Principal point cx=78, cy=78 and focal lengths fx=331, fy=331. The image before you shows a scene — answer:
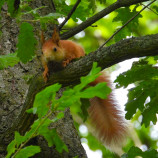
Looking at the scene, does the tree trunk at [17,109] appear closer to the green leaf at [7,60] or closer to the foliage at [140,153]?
the green leaf at [7,60]

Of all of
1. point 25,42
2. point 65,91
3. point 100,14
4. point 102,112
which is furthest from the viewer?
point 102,112

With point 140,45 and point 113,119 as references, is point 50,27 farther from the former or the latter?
point 140,45

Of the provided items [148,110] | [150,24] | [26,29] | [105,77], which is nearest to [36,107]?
[26,29]

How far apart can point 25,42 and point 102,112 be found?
4.10 feet

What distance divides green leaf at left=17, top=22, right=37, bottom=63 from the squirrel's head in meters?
1.08

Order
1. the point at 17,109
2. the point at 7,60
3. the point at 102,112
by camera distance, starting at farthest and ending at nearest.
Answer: the point at 102,112 < the point at 17,109 < the point at 7,60

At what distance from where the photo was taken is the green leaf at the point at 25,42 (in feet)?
4.47

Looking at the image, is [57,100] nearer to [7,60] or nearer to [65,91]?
[65,91]

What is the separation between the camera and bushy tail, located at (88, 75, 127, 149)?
2.30m

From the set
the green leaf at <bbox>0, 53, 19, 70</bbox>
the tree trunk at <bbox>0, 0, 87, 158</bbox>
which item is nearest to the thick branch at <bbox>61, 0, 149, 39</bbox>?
the tree trunk at <bbox>0, 0, 87, 158</bbox>

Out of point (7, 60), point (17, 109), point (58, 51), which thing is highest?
point (58, 51)

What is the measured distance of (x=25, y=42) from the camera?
4.55 feet

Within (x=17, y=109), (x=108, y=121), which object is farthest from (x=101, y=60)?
(x=108, y=121)

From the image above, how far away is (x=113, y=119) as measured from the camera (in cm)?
242
